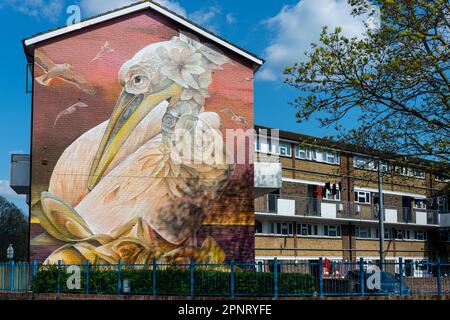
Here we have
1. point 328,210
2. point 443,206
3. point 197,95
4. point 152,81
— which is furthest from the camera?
point 443,206

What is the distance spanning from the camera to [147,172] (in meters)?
28.0

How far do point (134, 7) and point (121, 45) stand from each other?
178cm

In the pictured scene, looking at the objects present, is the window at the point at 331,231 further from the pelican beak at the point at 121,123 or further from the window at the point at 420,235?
the pelican beak at the point at 121,123

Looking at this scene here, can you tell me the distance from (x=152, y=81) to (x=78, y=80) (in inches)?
123

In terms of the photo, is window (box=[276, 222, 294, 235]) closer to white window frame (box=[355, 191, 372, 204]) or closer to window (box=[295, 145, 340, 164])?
window (box=[295, 145, 340, 164])

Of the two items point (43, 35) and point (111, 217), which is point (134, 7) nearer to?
point (43, 35)

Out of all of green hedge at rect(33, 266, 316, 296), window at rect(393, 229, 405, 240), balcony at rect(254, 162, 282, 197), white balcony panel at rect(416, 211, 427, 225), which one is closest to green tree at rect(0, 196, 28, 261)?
window at rect(393, 229, 405, 240)

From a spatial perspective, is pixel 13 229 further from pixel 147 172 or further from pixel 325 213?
pixel 147 172

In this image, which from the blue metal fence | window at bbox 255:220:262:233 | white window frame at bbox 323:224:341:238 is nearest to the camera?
the blue metal fence

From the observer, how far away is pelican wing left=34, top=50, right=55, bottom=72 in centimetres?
2769

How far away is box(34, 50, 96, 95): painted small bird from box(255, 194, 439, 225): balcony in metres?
16.1

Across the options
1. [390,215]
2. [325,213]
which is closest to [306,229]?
[325,213]

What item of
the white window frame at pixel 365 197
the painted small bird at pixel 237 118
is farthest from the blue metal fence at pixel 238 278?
the white window frame at pixel 365 197
